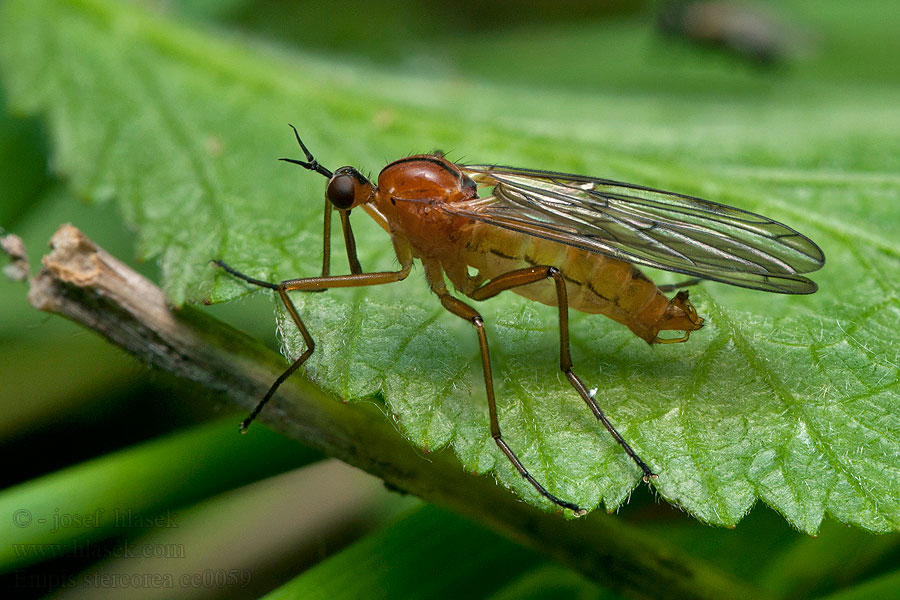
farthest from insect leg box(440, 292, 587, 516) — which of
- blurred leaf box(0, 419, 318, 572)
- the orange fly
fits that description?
blurred leaf box(0, 419, 318, 572)

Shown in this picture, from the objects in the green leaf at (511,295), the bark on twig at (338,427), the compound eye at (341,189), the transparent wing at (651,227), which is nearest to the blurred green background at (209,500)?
the bark on twig at (338,427)

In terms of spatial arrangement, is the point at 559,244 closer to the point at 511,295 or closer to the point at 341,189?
the point at 511,295

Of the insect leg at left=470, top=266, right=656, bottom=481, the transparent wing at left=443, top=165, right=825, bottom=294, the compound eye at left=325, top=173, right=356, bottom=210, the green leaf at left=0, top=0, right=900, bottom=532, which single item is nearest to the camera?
the green leaf at left=0, top=0, right=900, bottom=532

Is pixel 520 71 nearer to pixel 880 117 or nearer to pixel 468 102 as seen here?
pixel 468 102

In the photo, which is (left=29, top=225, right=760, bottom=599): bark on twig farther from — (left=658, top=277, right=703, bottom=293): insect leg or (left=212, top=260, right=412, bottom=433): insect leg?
(left=658, top=277, right=703, bottom=293): insect leg

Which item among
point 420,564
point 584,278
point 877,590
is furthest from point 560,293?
point 877,590

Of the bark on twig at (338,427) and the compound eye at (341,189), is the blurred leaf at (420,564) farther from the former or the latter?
the compound eye at (341,189)

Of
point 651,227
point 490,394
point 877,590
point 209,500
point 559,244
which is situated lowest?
point 209,500
